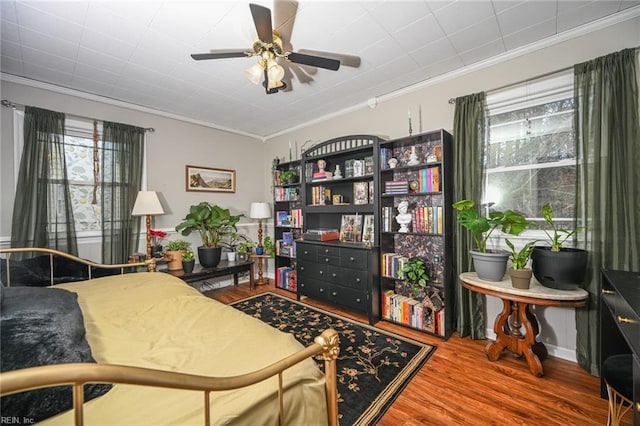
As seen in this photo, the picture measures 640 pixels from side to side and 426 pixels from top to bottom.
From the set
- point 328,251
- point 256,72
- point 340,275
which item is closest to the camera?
point 256,72

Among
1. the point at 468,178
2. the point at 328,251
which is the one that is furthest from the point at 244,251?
the point at 468,178

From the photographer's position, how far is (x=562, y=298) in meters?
1.73

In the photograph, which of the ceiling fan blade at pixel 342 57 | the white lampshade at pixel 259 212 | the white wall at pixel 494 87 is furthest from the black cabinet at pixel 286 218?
the ceiling fan blade at pixel 342 57

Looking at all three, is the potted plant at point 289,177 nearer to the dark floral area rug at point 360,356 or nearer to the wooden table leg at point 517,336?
the dark floral area rug at point 360,356

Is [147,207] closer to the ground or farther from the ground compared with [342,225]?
farther from the ground

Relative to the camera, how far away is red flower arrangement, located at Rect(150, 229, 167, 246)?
3258mm

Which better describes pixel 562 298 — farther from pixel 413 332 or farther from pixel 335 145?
pixel 335 145

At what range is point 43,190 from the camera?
269 centimetres

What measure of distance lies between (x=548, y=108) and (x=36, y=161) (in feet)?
16.4

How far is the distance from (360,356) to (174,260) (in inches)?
103

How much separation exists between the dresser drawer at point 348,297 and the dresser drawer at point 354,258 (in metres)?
0.28

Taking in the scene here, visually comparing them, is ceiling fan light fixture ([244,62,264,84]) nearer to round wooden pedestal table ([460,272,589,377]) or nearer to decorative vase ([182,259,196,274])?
round wooden pedestal table ([460,272,589,377])

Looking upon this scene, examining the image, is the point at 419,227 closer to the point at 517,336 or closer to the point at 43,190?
the point at 517,336

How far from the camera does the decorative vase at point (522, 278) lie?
6.18ft
